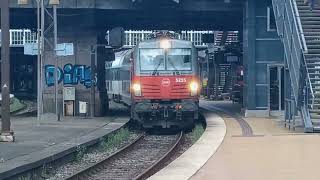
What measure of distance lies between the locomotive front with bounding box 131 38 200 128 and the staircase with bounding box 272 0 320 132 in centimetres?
334

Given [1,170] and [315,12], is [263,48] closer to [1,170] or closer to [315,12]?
[315,12]

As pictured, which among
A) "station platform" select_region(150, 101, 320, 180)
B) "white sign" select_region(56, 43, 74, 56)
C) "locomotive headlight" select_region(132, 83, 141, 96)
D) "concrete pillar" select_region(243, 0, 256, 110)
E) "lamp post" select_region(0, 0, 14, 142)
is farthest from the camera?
"concrete pillar" select_region(243, 0, 256, 110)

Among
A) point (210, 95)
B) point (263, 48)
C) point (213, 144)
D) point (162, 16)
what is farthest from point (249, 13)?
point (210, 95)

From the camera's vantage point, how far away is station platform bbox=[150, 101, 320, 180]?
11.0 m

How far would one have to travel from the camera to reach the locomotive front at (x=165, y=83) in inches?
872

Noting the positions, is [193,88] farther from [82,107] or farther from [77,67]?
[77,67]

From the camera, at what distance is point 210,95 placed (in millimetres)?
55375

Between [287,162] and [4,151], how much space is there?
20.8 ft

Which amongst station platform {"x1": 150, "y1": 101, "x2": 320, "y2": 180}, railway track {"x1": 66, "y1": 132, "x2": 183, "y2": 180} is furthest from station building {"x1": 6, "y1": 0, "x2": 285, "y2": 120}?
station platform {"x1": 150, "y1": 101, "x2": 320, "y2": 180}

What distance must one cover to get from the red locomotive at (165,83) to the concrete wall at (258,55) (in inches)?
185

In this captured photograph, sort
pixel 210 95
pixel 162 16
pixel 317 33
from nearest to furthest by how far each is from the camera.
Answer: pixel 317 33
pixel 162 16
pixel 210 95

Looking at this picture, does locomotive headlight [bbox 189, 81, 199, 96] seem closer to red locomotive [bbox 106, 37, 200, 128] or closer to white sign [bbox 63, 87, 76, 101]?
red locomotive [bbox 106, 37, 200, 128]

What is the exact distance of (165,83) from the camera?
→ 73.4 ft

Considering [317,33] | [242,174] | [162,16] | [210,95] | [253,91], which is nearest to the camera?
[242,174]
